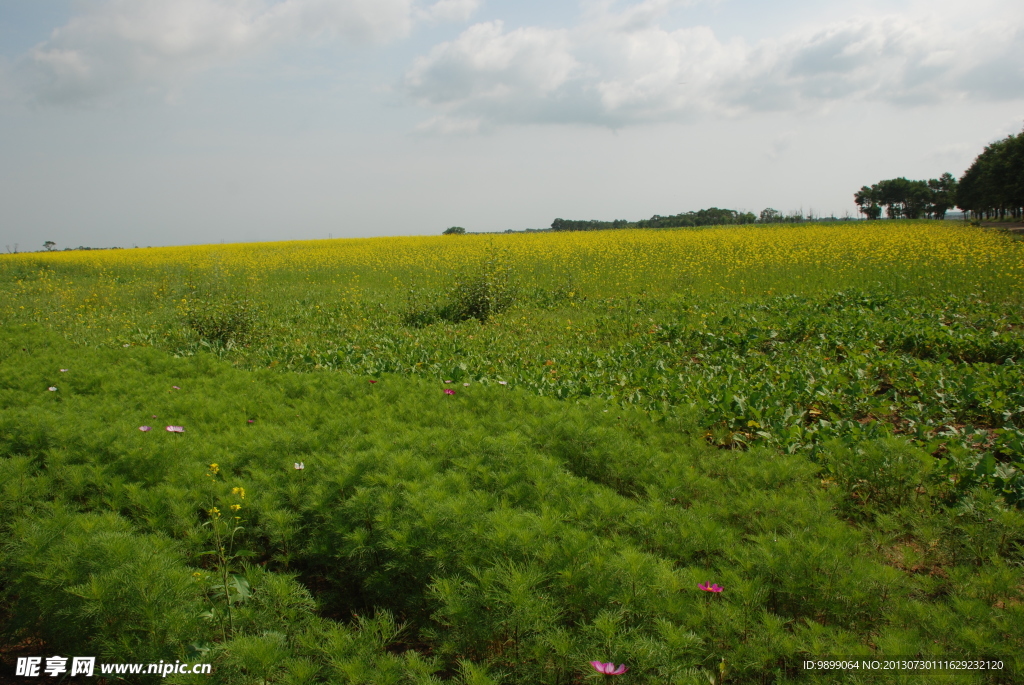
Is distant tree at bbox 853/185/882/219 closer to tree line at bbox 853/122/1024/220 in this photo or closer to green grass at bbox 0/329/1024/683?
tree line at bbox 853/122/1024/220

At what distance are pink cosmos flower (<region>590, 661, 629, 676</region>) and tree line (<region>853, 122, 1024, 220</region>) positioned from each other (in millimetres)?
50725

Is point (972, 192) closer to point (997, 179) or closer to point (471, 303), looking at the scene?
point (997, 179)

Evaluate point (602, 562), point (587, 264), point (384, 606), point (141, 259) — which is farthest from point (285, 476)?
point (141, 259)

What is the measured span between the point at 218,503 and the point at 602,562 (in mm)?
2111

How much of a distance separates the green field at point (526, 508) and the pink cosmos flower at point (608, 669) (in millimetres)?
43

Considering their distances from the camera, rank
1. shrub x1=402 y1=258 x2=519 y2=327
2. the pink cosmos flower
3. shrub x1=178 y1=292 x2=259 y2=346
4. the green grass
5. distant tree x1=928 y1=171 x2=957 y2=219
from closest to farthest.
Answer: the pink cosmos flower
the green grass
shrub x1=178 y1=292 x2=259 y2=346
shrub x1=402 y1=258 x2=519 y2=327
distant tree x1=928 y1=171 x2=957 y2=219

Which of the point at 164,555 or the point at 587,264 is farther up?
the point at 587,264

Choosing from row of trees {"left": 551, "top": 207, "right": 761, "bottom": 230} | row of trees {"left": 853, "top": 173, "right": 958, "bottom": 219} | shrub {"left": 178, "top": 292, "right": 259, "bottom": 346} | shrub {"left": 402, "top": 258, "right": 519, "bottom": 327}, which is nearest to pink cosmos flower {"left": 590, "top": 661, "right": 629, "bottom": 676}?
shrub {"left": 178, "top": 292, "right": 259, "bottom": 346}

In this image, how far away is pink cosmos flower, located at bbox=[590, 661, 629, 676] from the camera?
1.84 meters

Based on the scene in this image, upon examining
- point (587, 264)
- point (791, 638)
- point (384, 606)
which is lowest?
point (384, 606)

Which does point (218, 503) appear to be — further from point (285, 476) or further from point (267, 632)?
point (267, 632)

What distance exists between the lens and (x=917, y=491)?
3.25 meters

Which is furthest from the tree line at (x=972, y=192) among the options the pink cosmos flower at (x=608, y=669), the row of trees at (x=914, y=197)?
the pink cosmos flower at (x=608, y=669)

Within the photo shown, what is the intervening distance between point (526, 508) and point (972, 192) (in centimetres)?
7368
